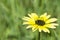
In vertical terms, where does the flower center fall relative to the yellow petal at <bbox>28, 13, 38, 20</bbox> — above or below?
below

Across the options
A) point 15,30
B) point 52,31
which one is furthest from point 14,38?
point 52,31

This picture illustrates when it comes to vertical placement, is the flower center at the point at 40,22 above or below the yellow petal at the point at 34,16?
below

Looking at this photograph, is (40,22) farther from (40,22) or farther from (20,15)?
(20,15)

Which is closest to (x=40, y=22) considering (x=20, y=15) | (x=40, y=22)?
(x=40, y=22)

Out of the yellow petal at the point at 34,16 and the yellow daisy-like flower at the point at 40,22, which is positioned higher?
the yellow petal at the point at 34,16

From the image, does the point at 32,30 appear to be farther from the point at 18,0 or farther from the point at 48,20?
the point at 18,0
